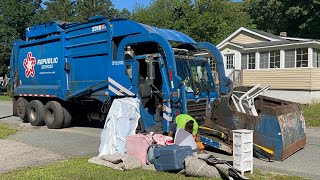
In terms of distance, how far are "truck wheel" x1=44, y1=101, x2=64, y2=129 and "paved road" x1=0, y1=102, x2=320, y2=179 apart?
0.89 feet

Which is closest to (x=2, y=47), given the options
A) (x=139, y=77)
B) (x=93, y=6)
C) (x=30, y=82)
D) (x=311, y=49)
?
(x=93, y=6)

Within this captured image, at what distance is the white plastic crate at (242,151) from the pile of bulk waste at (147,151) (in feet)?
1.16

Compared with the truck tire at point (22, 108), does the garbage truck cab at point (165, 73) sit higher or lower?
higher

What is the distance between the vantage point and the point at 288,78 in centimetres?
2055

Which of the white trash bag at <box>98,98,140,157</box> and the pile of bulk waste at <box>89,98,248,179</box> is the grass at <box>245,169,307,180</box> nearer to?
the pile of bulk waste at <box>89,98,248,179</box>

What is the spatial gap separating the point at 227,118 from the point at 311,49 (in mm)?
13420

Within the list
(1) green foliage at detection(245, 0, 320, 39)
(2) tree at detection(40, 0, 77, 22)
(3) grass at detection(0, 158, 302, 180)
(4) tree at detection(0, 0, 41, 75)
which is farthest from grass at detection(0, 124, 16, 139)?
(2) tree at detection(40, 0, 77, 22)

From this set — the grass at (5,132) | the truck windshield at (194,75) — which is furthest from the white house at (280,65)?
the grass at (5,132)

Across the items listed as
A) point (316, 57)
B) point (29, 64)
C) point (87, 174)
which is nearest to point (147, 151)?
point (87, 174)

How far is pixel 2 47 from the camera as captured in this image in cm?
3878

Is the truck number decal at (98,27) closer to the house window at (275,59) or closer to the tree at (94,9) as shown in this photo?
the house window at (275,59)

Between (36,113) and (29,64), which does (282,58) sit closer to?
(29,64)

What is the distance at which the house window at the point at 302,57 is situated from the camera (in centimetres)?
2026

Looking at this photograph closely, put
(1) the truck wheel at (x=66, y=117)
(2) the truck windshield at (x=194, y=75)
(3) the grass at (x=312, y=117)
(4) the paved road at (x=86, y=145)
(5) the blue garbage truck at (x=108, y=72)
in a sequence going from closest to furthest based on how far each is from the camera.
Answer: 1. (4) the paved road at (x=86, y=145)
2. (5) the blue garbage truck at (x=108, y=72)
3. (2) the truck windshield at (x=194, y=75)
4. (1) the truck wheel at (x=66, y=117)
5. (3) the grass at (x=312, y=117)
